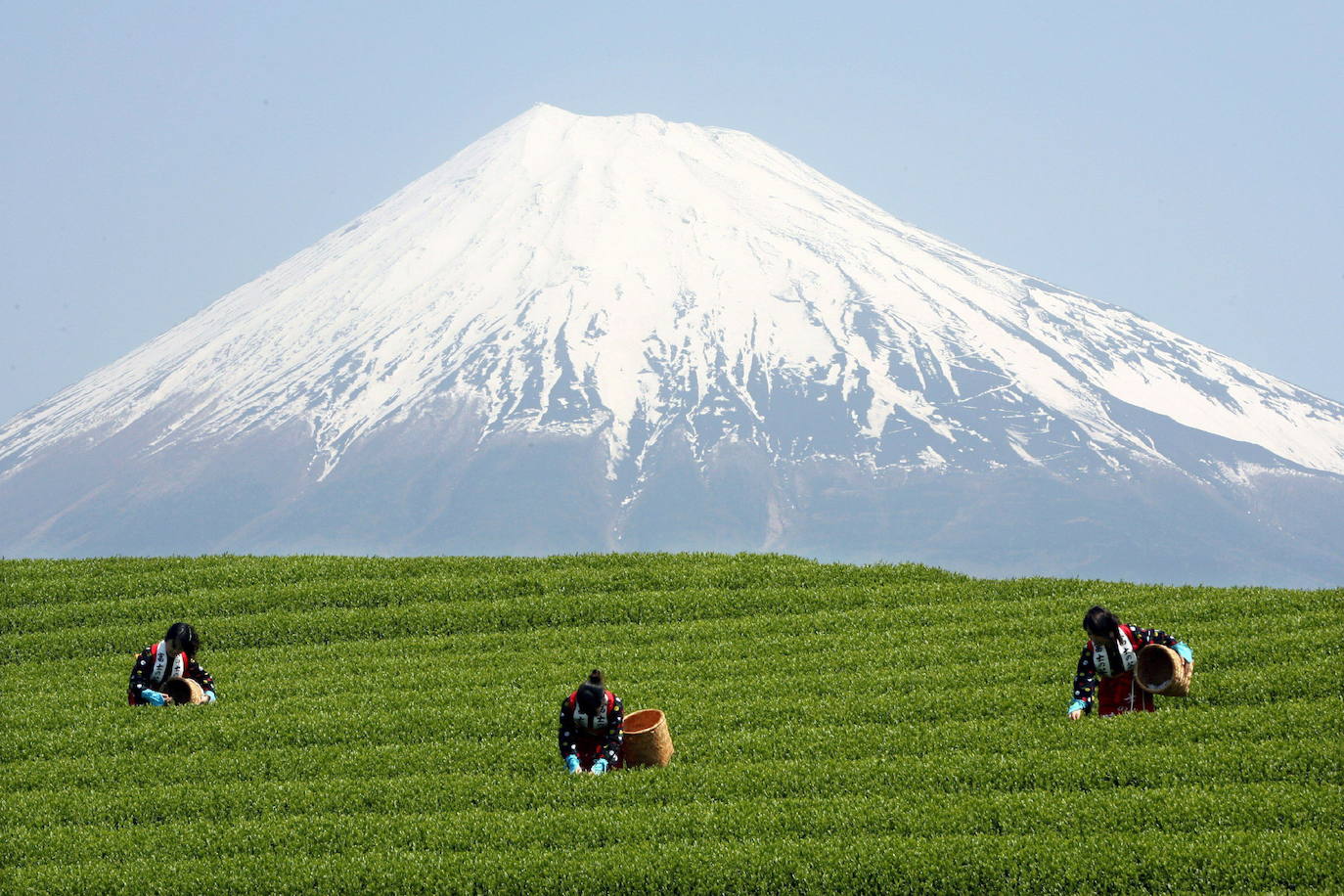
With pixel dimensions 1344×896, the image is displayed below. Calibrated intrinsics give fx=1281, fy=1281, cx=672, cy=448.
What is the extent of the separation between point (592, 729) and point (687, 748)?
2367 millimetres

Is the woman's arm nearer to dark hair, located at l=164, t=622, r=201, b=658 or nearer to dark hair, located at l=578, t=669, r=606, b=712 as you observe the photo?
dark hair, located at l=578, t=669, r=606, b=712

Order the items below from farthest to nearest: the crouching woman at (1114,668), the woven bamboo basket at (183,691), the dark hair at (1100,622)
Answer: the woven bamboo basket at (183,691)
the crouching woman at (1114,668)
the dark hair at (1100,622)

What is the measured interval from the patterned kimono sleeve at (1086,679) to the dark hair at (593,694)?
6938 millimetres

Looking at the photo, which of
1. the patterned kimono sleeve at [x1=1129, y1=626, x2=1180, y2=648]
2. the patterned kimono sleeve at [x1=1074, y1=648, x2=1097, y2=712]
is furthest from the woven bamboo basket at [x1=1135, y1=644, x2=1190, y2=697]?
the patterned kimono sleeve at [x1=1074, y1=648, x2=1097, y2=712]

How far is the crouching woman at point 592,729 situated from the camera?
17.2 meters

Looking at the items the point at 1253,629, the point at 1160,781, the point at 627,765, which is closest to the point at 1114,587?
the point at 1253,629

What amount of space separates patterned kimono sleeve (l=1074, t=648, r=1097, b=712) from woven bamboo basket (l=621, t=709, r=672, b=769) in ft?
19.7

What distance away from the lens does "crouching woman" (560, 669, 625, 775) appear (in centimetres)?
1720

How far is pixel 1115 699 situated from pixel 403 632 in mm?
16898

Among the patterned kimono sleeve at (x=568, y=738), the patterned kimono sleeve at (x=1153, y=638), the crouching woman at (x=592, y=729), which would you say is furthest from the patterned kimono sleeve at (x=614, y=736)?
the patterned kimono sleeve at (x=1153, y=638)

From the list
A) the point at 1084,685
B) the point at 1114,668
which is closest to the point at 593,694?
the point at 1084,685

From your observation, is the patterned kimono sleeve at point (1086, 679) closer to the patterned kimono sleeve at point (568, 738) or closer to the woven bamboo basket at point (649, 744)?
the woven bamboo basket at point (649, 744)

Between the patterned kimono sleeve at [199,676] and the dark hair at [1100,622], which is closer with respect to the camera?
the dark hair at [1100,622]

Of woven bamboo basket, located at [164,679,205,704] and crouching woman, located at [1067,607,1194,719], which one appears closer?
crouching woman, located at [1067,607,1194,719]
